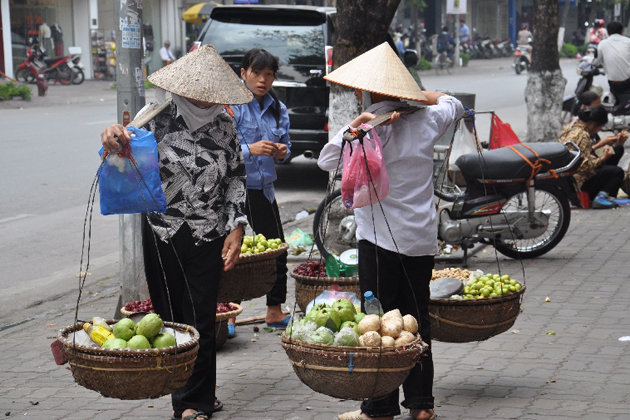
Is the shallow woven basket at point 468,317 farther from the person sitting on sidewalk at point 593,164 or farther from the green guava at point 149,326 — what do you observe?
the person sitting on sidewalk at point 593,164

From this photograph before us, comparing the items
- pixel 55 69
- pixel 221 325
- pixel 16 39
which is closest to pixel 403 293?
pixel 221 325

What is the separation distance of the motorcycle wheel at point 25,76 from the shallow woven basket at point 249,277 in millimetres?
23903

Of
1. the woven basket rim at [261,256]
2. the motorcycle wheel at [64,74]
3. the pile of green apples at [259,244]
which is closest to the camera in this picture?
the woven basket rim at [261,256]

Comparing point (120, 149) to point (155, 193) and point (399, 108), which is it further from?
point (399, 108)

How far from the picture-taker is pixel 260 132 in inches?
209

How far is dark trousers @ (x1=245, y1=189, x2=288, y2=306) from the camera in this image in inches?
215

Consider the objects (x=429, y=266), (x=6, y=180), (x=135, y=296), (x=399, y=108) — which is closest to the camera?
(x=399, y=108)

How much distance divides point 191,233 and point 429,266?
1.10 m

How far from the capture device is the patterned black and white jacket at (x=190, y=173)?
3.82m

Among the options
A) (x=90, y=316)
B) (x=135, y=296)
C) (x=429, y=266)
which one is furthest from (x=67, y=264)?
(x=429, y=266)

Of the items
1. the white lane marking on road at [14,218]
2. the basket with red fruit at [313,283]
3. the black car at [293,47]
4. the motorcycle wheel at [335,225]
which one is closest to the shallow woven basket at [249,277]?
the basket with red fruit at [313,283]

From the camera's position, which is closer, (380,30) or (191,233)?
(191,233)

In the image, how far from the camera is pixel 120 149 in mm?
3504

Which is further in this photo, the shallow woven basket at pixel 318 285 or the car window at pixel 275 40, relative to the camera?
the car window at pixel 275 40
